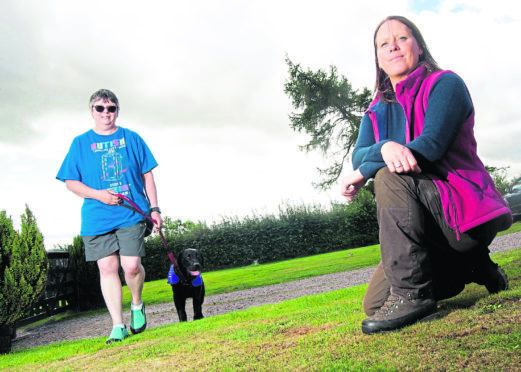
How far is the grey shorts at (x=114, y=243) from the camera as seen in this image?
4203mm

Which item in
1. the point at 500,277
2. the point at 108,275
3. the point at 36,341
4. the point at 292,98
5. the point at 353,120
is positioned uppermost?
the point at 292,98

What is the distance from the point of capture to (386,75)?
276cm

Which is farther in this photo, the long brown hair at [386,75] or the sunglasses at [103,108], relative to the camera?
the sunglasses at [103,108]

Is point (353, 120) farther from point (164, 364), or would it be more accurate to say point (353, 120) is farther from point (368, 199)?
point (164, 364)

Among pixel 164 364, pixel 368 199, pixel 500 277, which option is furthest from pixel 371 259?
pixel 164 364

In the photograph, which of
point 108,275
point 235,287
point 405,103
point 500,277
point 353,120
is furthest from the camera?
point 353,120

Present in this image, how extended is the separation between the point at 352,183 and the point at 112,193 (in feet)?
8.66

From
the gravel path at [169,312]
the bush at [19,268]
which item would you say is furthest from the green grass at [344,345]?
the gravel path at [169,312]

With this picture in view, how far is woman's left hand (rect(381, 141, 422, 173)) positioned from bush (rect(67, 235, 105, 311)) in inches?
430

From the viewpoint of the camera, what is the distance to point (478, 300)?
2592mm

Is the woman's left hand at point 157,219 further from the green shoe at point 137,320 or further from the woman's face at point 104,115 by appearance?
the woman's face at point 104,115

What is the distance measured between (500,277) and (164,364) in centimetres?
227

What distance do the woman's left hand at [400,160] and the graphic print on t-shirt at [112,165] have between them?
304cm

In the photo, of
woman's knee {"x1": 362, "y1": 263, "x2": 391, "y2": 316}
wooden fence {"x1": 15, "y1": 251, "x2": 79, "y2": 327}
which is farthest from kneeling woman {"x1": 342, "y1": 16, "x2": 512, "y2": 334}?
wooden fence {"x1": 15, "y1": 251, "x2": 79, "y2": 327}
